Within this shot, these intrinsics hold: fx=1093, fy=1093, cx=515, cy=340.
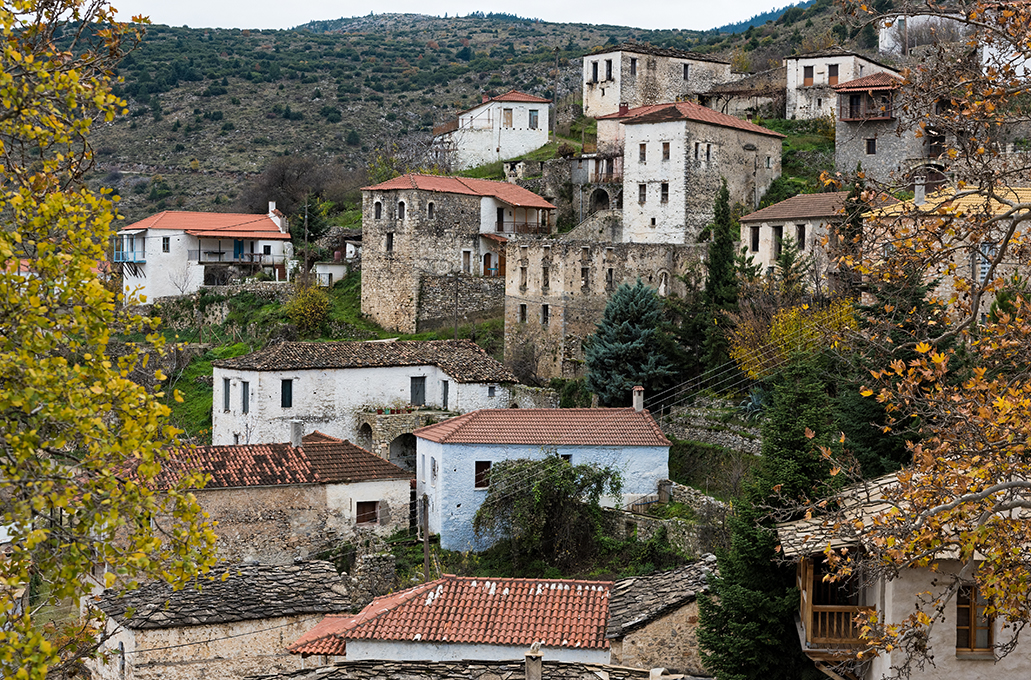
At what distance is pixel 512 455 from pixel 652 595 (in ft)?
39.7

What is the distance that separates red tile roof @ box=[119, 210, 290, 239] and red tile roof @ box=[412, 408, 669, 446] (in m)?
27.3

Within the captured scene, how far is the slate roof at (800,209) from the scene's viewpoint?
4047 cm

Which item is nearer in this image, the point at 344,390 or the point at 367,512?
the point at 367,512

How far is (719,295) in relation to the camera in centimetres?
3728

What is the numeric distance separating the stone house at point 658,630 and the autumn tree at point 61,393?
1082 cm

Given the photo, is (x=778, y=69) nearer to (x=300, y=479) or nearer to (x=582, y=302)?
(x=582, y=302)

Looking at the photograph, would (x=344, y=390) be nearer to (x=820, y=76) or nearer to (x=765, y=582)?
(x=765, y=582)

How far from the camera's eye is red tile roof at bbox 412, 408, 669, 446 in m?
32.2

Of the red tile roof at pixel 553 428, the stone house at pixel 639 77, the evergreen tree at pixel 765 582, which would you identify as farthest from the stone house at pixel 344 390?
the stone house at pixel 639 77

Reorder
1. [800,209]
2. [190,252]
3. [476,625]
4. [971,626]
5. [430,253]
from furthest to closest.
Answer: [190,252] < [430,253] < [800,209] < [476,625] < [971,626]

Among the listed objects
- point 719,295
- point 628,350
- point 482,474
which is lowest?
point 482,474

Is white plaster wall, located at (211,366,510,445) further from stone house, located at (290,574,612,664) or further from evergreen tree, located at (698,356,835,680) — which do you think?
evergreen tree, located at (698,356,835,680)

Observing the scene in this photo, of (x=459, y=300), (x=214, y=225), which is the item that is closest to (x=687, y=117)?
(x=459, y=300)

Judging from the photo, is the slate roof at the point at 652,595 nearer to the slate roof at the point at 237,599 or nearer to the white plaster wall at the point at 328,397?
the slate roof at the point at 237,599
